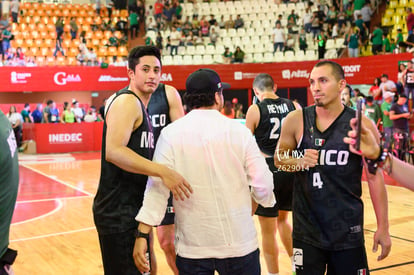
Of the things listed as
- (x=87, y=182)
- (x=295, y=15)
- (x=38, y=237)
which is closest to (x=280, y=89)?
(x=295, y=15)

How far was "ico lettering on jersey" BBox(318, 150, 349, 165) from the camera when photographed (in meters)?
3.37

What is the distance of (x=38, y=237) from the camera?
7477 millimetres

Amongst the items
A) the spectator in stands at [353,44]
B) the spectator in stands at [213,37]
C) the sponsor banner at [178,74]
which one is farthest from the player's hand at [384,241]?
the spectator in stands at [213,37]

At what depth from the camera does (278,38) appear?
23.8 meters

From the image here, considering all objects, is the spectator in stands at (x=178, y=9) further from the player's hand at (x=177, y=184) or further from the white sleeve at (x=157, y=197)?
the player's hand at (x=177, y=184)

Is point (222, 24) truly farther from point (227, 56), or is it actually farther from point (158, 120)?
point (158, 120)

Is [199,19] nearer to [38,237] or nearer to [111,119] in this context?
[38,237]

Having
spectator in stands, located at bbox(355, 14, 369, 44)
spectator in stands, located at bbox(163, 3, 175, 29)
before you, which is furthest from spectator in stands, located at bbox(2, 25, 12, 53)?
spectator in stands, located at bbox(355, 14, 369, 44)

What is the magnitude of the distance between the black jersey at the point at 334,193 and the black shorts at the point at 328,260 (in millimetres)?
48

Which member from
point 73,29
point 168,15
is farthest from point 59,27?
point 168,15

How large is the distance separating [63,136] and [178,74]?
606cm

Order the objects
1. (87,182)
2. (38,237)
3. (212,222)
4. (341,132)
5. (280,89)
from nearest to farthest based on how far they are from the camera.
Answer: (212,222), (341,132), (38,237), (87,182), (280,89)

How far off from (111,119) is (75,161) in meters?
14.1

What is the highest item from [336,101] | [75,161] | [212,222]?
[336,101]
